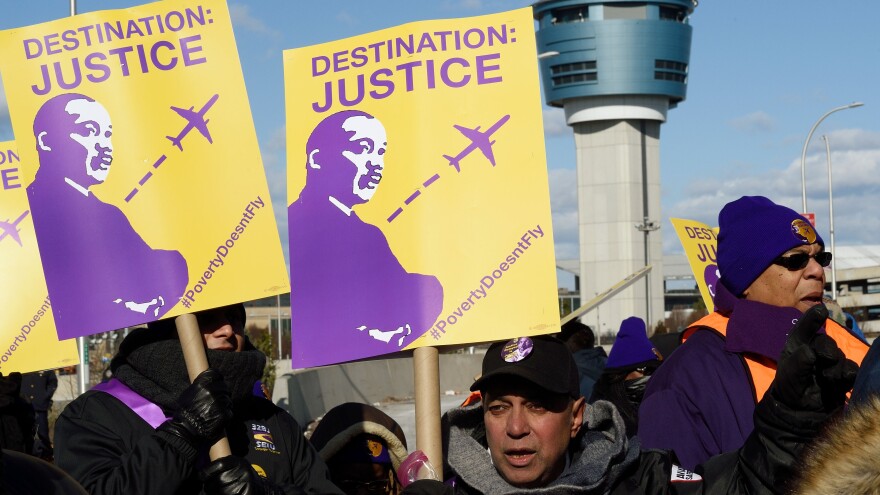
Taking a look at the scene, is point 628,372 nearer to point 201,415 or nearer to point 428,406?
point 428,406

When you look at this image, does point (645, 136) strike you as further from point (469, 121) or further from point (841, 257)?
point (469, 121)

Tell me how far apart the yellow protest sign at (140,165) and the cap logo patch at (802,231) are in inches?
64.8

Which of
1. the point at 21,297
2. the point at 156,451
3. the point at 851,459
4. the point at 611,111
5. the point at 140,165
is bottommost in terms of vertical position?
the point at 156,451

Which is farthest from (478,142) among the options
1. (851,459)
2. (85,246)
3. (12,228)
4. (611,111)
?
(611,111)

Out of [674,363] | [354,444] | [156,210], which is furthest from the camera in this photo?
[354,444]

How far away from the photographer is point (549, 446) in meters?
3.31

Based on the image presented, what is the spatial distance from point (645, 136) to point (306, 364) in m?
100

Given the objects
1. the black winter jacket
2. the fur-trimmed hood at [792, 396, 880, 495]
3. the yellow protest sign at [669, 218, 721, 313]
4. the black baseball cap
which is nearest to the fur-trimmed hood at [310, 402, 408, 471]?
the black winter jacket

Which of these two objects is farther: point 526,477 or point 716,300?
point 716,300

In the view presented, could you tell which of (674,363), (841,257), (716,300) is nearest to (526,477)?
(674,363)

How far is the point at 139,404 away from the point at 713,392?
177 centimetres

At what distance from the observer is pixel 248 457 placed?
4.04m

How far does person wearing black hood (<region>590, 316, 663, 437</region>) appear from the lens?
699 centimetres

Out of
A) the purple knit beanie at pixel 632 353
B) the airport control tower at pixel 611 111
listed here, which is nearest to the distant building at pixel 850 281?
the airport control tower at pixel 611 111
